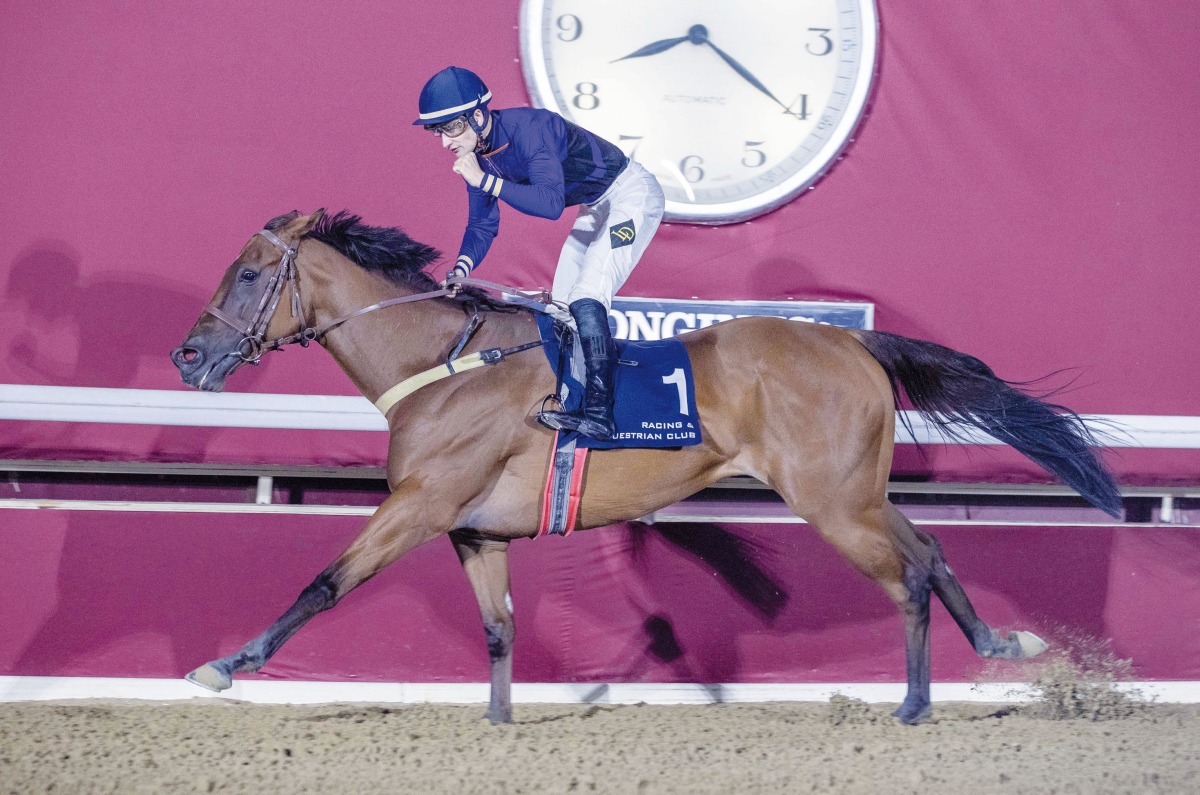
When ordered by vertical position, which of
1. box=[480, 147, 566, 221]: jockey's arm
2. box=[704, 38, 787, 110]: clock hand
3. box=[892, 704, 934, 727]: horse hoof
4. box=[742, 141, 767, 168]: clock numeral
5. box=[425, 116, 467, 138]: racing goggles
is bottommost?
box=[892, 704, 934, 727]: horse hoof

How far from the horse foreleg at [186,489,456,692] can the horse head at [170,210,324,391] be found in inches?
23.6

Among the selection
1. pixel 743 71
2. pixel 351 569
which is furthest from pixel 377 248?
pixel 743 71

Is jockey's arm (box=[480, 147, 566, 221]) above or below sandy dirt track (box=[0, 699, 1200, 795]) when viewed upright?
above

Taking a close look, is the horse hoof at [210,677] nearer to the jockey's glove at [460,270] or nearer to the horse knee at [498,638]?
the horse knee at [498,638]

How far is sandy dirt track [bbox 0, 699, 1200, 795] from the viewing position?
294cm

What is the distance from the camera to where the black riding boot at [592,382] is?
3.27 m

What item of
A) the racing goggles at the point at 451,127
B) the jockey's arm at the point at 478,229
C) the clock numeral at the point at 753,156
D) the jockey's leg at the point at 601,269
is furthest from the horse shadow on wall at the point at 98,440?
the clock numeral at the point at 753,156

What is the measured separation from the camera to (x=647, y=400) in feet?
11.0

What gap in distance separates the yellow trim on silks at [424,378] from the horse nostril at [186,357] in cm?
53

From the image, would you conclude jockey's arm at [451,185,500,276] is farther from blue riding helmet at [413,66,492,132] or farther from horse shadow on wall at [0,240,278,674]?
Answer: horse shadow on wall at [0,240,278,674]

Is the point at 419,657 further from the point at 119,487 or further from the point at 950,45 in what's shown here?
the point at 950,45

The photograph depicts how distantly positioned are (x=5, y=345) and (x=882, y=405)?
302cm

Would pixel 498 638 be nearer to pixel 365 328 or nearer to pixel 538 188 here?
pixel 365 328

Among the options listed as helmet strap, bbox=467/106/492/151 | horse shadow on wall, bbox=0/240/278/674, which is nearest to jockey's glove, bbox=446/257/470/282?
helmet strap, bbox=467/106/492/151
